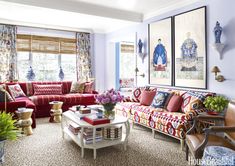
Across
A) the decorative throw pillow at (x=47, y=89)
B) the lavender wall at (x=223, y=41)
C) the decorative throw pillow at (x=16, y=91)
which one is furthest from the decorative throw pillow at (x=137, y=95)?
the decorative throw pillow at (x=16, y=91)

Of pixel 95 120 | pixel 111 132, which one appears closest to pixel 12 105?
pixel 95 120

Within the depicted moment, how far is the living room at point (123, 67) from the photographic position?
3.05 meters

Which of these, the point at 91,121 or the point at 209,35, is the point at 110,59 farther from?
the point at 91,121

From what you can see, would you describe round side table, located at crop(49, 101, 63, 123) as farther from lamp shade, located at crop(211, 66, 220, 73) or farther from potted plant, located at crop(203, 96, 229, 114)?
lamp shade, located at crop(211, 66, 220, 73)

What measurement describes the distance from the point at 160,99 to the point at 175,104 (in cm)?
37

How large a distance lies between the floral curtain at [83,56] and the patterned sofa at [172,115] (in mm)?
2747

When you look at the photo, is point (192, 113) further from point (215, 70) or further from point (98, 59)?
point (98, 59)

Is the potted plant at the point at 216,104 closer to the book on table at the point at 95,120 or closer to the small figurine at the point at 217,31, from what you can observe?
the small figurine at the point at 217,31

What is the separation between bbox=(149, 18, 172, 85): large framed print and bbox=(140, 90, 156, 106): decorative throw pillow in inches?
17.8

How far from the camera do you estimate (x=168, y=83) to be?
4500 millimetres

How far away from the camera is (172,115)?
3365 mm

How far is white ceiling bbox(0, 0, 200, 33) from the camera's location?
4188mm

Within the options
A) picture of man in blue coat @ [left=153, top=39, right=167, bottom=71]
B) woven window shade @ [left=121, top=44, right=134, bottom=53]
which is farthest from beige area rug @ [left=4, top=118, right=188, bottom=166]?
woven window shade @ [left=121, top=44, right=134, bottom=53]

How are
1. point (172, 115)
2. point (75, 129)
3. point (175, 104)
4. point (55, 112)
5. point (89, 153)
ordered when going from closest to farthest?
point (89, 153)
point (75, 129)
point (172, 115)
point (175, 104)
point (55, 112)
